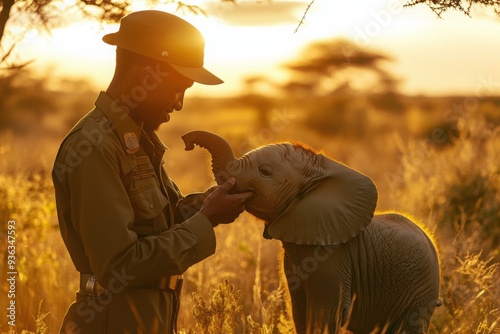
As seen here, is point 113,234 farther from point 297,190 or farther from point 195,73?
point 297,190

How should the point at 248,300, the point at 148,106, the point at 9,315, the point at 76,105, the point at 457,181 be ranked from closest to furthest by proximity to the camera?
the point at 148,106, the point at 9,315, the point at 248,300, the point at 457,181, the point at 76,105

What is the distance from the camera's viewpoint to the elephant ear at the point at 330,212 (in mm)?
4438

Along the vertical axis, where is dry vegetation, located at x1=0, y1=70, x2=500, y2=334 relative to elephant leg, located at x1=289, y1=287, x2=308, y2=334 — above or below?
below

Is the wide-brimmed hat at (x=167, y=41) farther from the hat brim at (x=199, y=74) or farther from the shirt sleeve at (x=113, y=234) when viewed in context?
the shirt sleeve at (x=113, y=234)

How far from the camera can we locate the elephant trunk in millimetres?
4395

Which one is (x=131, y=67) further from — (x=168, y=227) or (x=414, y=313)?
(x=414, y=313)

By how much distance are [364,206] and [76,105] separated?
36.9 meters

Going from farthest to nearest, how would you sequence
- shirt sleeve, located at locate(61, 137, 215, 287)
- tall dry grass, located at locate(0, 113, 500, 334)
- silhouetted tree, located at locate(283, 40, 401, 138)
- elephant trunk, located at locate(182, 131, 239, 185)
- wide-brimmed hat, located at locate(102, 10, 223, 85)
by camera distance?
1. silhouetted tree, located at locate(283, 40, 401, 138)
2. tall dry grass, located at locate(0, 113, 500, 334)
3. elephant trunk, located at locate(182, 131, 239, 185)
4. wide-brimmed hat, located at locate(102, 10, 223, 85)
5. shirt sleeve, located at locate(61, 137, 215, 287)

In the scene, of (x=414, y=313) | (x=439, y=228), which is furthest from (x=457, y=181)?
(x=414, y=313)

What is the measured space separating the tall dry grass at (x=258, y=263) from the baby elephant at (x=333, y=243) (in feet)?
1.51

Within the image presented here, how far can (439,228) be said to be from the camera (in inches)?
349

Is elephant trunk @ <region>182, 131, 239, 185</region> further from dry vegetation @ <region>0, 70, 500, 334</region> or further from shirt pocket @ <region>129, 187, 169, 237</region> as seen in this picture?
dry vegetation @ <region>0, 70, 500, 334</region>

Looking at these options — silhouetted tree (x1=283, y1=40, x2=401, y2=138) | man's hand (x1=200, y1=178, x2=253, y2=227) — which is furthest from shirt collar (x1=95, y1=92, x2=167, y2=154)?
silhouetted tree (x1=283, y1=40, x2=401, y2=138)

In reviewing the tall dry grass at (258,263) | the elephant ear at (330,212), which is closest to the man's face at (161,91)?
the elephant ear at (330,212)
